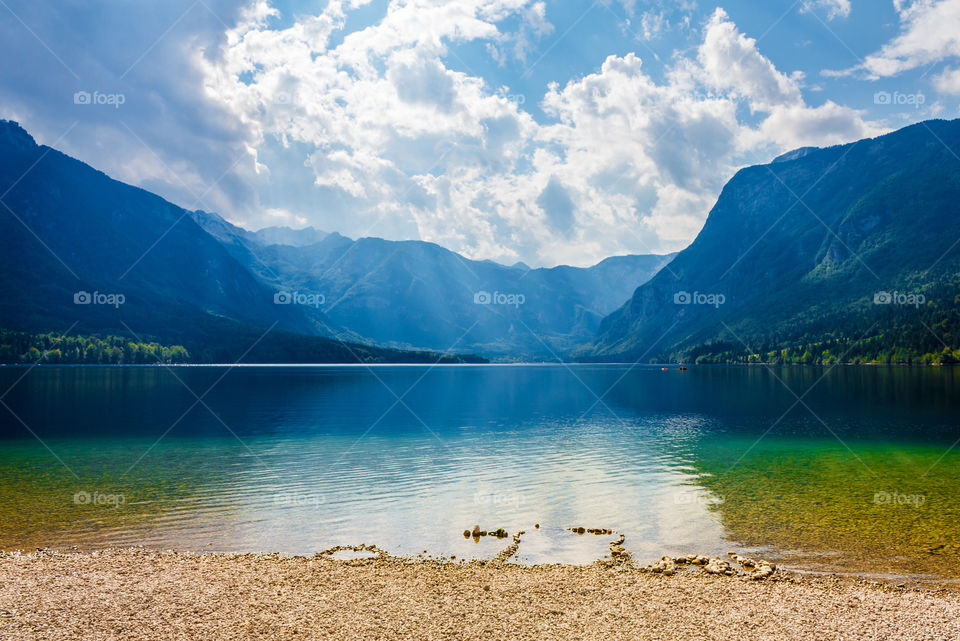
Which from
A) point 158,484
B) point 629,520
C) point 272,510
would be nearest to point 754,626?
point 629,520

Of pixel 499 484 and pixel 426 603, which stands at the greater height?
pixel 426 603

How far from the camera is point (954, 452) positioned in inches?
2135

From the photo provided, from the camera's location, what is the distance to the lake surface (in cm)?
2925

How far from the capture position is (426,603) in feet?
68.2

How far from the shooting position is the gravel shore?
18.1 meters

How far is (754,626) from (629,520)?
1456 cm

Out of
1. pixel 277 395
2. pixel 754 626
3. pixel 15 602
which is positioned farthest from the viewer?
pixel 277 395

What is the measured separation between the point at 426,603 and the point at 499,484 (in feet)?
74.4

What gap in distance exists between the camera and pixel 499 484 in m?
43.1

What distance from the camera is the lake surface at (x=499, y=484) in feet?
96.0

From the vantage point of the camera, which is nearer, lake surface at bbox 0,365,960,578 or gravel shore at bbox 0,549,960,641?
gravel shore at bbox 0,549,960,641

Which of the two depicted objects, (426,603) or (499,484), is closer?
(426,603)

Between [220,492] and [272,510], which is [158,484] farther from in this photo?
[272,510]

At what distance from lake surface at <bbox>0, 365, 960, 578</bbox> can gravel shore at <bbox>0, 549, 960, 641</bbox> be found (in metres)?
3.16
